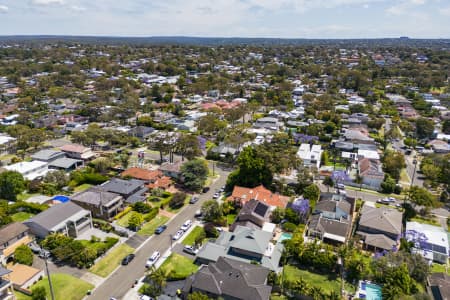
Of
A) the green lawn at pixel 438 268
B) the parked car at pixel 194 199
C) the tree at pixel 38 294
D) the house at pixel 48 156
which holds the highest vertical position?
the house at pixel 48 156

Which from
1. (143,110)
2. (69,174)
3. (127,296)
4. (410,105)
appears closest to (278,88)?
(410,105)

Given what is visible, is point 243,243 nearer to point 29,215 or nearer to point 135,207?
point 135,207

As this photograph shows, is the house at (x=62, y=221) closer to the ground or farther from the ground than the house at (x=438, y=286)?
farther from the ground

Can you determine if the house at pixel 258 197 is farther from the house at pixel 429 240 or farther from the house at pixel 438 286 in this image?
the house at pixel 438 286

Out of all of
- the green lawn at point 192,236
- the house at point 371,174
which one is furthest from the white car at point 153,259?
the house at point 371,174

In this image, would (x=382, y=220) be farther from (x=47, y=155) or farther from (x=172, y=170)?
(x=47, y=155)

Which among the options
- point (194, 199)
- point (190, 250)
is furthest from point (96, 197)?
point (190, 250)
